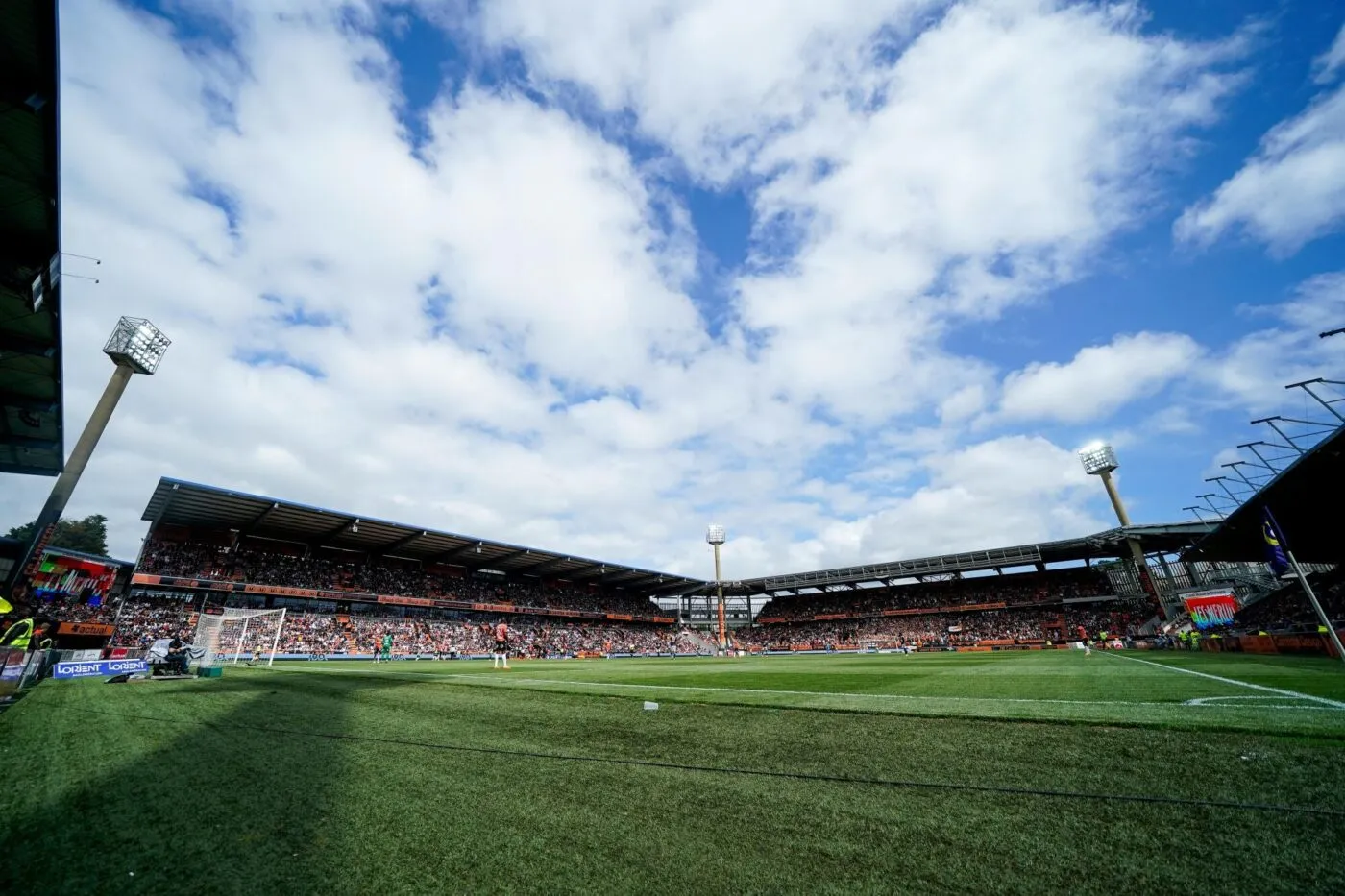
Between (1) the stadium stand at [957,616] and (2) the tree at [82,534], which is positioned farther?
(2) the tree at [82,534]

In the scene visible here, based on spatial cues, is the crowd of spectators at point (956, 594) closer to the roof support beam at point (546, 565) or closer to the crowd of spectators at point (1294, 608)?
the crowd of spectators at point (1294, 608)

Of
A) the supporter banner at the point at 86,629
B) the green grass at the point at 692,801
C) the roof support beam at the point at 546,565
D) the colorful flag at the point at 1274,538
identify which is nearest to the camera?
the green grass at the point at 692,801

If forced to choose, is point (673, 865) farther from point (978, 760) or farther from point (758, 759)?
point (978, 760)

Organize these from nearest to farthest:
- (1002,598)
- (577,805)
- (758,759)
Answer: (577,805) < (758,759) < (1002,598)

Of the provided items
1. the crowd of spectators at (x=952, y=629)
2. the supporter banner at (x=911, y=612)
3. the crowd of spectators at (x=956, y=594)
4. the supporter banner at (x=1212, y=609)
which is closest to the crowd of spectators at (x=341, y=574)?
the crowd of spectators at (x=952, y=629)

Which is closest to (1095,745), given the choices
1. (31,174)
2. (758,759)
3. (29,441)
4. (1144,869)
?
(1144,869)

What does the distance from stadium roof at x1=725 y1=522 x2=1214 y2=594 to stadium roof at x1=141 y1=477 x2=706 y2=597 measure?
1632cm

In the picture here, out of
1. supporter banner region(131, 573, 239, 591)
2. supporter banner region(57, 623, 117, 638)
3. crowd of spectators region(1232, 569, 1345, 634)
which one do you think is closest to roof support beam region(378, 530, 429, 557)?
supporter banner region(131, 573, 239, 591)

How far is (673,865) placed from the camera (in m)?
2.84

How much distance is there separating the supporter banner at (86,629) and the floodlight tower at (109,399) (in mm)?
3322

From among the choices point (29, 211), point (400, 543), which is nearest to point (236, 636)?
point (400, 543)

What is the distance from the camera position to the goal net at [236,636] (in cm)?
2017

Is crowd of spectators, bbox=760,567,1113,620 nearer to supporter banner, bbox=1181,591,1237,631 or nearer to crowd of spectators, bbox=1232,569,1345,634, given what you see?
supporter banner, bbox=1181,591,1237,631

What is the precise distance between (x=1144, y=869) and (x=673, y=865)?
2403mm
